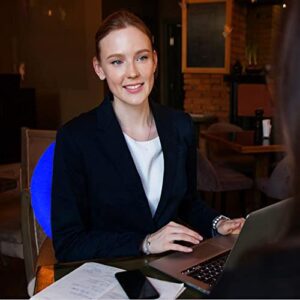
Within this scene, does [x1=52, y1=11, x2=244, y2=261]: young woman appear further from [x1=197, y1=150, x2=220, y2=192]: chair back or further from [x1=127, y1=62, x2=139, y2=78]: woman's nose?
[x1=197, y1=150, x2=220, y2=192]: chair back

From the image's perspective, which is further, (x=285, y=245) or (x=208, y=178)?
(x=208, y=178)

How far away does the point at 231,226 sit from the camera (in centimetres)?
137

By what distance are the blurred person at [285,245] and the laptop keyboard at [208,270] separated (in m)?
0.49

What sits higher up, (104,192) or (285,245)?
(285,245)

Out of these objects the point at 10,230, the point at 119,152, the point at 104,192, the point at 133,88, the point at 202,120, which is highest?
the point at 133,88

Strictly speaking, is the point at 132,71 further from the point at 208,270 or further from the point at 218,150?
the point at 218,150

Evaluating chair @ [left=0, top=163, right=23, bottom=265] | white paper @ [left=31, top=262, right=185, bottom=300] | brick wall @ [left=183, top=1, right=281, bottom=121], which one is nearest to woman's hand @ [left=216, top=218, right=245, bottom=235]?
white paper @ [left=31, top=262, right=185, bottom=300]

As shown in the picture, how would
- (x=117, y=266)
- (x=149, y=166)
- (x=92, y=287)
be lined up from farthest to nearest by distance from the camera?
(x=149, y=166) → (x=117, y=266) → (x=92, y=287)

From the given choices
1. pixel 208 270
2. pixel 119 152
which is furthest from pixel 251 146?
pixel 208 270

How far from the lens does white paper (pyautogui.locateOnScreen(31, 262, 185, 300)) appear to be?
3.23 ft

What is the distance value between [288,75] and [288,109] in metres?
0.04

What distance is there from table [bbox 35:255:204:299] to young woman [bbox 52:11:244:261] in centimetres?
10

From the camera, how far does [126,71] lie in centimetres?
144

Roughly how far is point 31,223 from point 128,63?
0.89m
